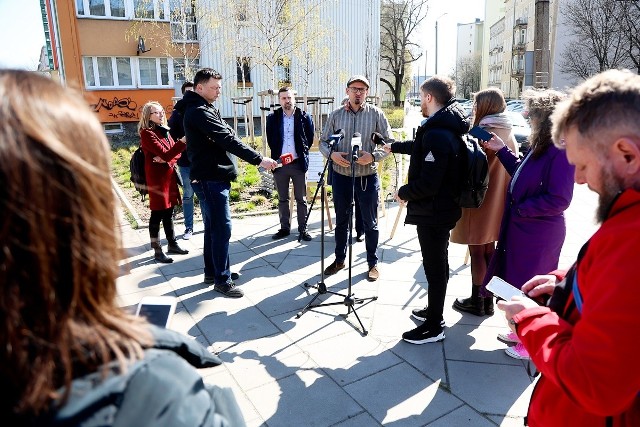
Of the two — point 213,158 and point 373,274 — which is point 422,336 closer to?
point 373,274

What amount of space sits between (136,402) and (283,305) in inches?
146

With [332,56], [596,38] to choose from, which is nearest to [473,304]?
[332,56]

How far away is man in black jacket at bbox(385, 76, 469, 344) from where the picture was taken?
3350 mm

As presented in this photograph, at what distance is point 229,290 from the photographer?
15.4 feet

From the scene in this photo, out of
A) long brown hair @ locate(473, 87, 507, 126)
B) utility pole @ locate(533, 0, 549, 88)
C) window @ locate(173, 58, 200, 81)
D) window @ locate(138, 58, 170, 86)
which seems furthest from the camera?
window @ locate(138, 58, 170, 86)

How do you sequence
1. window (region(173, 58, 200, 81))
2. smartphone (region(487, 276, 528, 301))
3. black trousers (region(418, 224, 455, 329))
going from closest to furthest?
1. smartphone (region(487, 276, 528, 301))
2. black trousers (region(418, 224, 455, 329))
3. window (region(173, 58, 200, 81))

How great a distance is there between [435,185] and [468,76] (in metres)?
82.9

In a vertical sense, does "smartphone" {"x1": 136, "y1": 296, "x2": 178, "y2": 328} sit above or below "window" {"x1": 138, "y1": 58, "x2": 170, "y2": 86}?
below

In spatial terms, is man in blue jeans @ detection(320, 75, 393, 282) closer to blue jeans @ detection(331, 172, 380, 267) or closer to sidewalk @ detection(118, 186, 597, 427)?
blue jeans @ detection(331, 172, 380, 267)

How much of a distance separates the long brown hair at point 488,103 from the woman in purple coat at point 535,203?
1.05 ft

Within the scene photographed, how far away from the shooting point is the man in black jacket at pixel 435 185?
3350 millimetres

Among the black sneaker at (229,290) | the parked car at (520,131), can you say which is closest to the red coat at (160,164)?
the black sneaker at (229,290)

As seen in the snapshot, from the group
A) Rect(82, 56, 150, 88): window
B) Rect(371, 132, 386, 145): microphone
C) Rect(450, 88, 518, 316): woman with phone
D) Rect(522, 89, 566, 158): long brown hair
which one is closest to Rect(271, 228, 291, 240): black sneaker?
Rect(371, 132, 386, 145): microphone

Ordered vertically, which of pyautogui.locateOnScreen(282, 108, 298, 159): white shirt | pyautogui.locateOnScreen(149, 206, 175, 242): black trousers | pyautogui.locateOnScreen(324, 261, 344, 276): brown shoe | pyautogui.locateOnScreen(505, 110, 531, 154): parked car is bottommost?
pyautogui.locateOnScreen(324, 261, 344, 276): brown shoe
